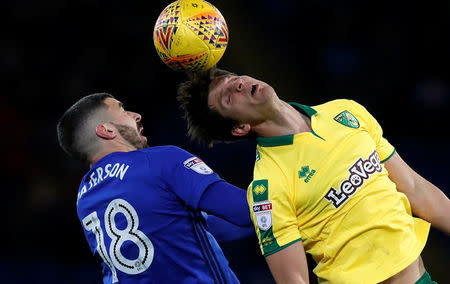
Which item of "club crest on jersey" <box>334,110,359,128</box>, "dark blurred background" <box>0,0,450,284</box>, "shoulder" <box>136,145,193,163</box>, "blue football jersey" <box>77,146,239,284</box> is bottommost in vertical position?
"dark blurred background" <box>0,0,450,284</box>

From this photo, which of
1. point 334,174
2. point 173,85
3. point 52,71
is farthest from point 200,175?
point 52,71

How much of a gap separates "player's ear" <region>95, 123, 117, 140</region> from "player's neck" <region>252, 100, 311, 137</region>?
836 mm

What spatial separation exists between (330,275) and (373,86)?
193 inches

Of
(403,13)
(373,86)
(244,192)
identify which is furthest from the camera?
(403,13)

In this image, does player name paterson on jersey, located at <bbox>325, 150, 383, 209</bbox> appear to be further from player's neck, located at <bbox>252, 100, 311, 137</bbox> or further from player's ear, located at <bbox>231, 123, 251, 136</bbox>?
player's ear, located at <bbox>231, 123, 251, 136</bbox>

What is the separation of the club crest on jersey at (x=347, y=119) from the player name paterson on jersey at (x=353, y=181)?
21cm

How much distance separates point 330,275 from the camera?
121 inches

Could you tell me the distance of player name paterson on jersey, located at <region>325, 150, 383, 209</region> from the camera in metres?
3.09

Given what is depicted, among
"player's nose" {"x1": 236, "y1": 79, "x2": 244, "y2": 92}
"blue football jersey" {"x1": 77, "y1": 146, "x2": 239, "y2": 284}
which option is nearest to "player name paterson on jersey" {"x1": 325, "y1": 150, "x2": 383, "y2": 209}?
"blue football jersey" {"x1": 77, "y1": 146, "x2": 239, "y2": 284}

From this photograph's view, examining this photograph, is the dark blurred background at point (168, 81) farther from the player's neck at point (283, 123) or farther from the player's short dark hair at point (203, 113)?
the player's neck at point (283, 123)

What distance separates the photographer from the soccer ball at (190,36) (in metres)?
3.40

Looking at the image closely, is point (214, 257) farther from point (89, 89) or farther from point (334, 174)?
point (89, 89)

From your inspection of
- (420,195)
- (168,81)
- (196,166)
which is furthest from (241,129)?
(168,81)

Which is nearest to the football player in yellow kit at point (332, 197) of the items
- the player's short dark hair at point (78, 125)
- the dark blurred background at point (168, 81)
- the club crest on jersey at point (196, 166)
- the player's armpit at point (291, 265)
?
the player's armpit at point (291, 265)
